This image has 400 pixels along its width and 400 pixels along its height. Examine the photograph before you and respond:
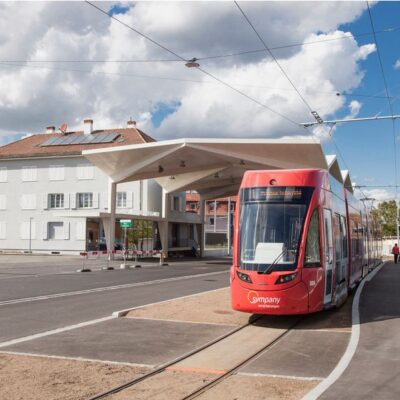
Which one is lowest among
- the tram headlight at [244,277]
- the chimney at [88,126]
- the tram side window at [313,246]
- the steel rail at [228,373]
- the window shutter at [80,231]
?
the steel rail at [228,373]

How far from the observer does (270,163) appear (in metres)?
38.7

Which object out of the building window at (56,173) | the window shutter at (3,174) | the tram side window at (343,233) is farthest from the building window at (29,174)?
the tram side window at (343,233)

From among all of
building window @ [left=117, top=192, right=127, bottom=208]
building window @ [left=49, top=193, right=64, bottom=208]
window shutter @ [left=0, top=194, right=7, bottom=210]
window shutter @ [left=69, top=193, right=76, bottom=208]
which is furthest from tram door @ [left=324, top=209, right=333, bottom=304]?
window shutter @ [left=0, top=194, right=7, bottom=210]

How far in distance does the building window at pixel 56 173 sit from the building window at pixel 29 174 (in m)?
1.69

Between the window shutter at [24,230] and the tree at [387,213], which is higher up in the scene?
the tree at [387,213]

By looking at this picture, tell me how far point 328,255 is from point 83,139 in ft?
152

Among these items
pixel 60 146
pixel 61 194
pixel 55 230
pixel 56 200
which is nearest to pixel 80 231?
pixel 55 230

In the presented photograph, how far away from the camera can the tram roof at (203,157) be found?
119ft

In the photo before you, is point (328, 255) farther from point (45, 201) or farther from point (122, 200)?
point (45, 201)

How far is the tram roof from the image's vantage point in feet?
119

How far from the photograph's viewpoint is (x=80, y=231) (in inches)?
1988

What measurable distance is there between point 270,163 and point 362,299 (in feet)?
75.0

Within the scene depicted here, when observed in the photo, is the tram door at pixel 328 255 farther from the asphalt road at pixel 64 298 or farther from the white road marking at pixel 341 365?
the asphalt road at pixel 64 298

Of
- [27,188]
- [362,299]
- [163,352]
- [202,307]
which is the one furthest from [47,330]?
[27,188]
